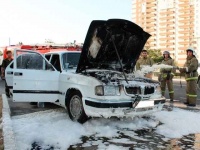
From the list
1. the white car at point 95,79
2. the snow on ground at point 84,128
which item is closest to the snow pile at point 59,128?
the snow on ground at point 84,128

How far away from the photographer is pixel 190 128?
6.68 metres

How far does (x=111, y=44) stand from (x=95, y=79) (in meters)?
1.34

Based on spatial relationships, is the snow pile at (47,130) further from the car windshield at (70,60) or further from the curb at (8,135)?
the car windshield at (70,60)

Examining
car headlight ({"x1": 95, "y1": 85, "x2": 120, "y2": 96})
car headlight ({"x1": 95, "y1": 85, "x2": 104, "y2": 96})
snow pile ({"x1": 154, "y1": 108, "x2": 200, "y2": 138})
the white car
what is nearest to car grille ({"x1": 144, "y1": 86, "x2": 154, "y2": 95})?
the white car

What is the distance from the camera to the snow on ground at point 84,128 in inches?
216

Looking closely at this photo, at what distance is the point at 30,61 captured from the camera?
7.95 metres

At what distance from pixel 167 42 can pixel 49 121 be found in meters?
107

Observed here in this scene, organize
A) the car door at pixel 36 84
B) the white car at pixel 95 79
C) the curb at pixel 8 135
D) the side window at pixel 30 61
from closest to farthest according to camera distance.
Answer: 1. the curb at pixel 8 135
2. the white car at pixel 95 79
3. the car door at pixel 36 84
4. the side window at pixel 30 61

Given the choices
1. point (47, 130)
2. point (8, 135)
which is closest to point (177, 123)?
point (47, 130)

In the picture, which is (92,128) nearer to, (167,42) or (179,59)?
(179,59)

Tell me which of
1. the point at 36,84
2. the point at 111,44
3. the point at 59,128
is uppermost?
the point at 111,44

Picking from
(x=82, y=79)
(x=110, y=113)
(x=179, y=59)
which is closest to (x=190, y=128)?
(x=110, y=113)

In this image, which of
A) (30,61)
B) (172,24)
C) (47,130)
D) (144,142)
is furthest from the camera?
(172,24)

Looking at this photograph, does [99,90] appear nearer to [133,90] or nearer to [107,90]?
[107,90]
